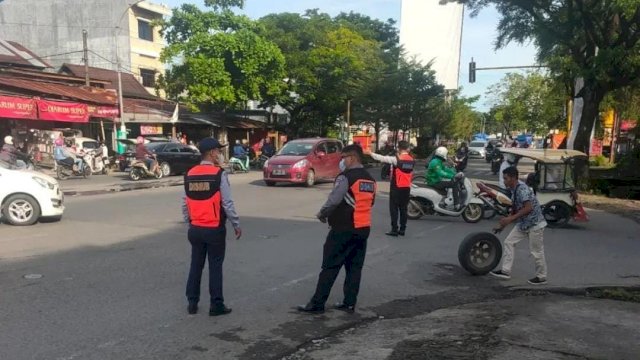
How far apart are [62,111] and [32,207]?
1553cm

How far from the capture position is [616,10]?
53.9 feet

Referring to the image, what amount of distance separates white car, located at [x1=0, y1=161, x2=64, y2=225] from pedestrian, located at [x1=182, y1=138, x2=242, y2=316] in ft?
20.5

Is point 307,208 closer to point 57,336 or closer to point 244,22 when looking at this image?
point 57,336

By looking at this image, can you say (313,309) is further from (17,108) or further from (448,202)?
(17,108)

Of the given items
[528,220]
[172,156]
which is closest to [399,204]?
[528,220]

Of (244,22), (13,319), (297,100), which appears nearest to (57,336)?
(13,319)

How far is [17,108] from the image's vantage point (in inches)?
871

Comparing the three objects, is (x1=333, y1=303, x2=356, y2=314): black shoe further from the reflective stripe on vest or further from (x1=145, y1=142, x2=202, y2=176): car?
(x1=145, y1=142, x2=202, y2=176): car

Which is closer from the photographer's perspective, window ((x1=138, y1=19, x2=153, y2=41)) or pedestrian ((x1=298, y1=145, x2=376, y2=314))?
pedestrian ((x1=298, y1=145, x2=376, y2=314))

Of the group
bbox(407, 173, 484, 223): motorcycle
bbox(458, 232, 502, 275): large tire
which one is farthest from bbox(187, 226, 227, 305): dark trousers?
bbox(407, 173, 484, 223): motorcycle

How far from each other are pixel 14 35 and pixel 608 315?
4262 centimetres

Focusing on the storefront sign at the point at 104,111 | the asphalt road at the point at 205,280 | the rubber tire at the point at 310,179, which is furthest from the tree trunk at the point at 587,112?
the storefront sign at the point at 104,111

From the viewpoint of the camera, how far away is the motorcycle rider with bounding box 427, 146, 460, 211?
11.6 meters

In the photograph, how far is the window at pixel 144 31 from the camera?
38350 mm
